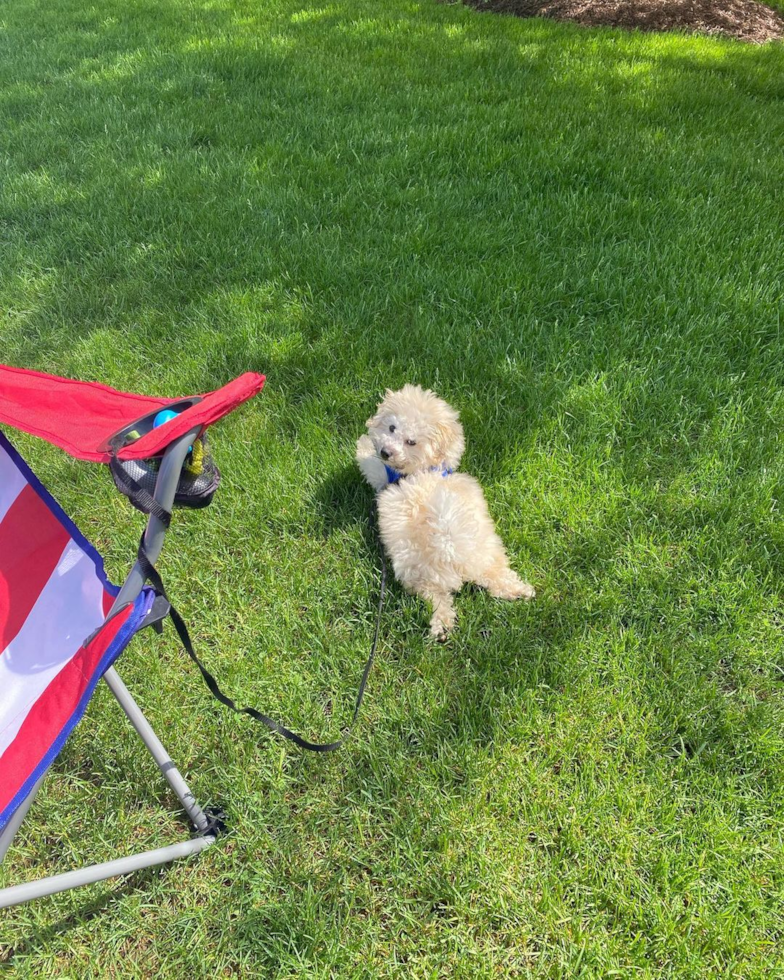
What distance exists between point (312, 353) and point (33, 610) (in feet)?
6.17

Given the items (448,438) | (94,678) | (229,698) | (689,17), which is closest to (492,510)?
A: (448,438)

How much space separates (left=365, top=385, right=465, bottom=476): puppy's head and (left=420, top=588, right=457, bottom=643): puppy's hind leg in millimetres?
444

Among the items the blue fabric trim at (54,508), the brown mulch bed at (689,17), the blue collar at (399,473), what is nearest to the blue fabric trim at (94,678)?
the blue fabric trim at (54,508)

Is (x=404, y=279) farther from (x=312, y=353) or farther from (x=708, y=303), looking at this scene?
(x=708, y=303)

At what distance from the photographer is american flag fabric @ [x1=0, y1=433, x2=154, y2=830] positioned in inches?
51.3

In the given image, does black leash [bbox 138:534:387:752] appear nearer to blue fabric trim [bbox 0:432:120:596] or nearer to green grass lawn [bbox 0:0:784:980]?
green grass lawn [bbox 0:0:784:980]

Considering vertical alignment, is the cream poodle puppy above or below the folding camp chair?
below

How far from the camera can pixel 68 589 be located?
1.72 meters

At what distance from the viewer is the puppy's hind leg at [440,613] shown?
2.15 metres

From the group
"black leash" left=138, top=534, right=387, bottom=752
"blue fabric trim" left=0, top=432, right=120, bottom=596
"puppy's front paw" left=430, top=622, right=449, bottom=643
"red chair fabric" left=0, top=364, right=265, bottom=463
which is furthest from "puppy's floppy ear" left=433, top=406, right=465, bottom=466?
"blue fabric trim" left=0, top=432, right=120, bottom=596

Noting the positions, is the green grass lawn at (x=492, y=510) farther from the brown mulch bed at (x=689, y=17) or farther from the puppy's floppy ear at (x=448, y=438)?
the brown mulch bed at (x=689, y=17)

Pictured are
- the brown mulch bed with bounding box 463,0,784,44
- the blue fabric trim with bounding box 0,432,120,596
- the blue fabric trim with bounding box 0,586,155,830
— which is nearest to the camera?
the blue fabric trim with bounding box 0,586,155,830

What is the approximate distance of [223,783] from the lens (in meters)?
1.91

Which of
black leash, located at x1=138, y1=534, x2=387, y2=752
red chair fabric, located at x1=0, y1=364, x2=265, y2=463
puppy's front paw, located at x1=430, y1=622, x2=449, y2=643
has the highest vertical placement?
red chair fabric, located at x1=0, y1=364, x2=265, y2=463
